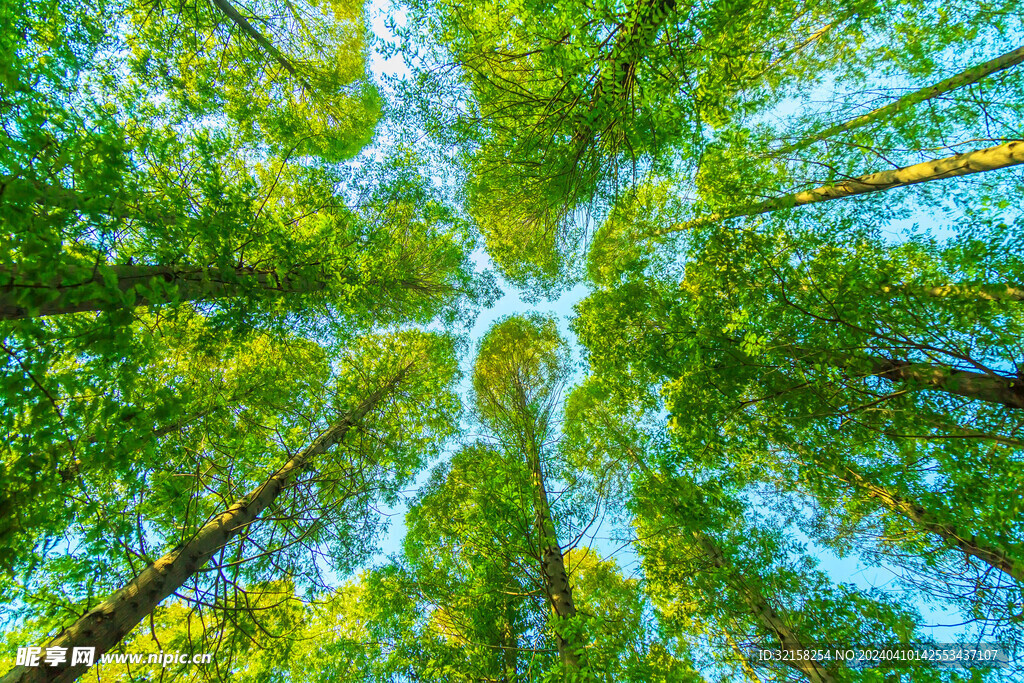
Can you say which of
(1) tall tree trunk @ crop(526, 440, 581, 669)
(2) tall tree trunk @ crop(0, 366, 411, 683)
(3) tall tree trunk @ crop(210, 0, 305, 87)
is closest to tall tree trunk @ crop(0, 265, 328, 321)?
(2) tall tree trunk @ crop(0, 366, 411, 683)

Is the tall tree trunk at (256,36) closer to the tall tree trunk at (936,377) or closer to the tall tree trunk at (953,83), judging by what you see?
the tall tree trunk at (953,83)

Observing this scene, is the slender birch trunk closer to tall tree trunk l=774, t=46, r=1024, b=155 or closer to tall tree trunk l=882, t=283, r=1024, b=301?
tall tree trunk l=882, t=283, r=1024, b=301

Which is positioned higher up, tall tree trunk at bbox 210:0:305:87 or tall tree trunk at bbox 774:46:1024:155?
tall tree trunk at bbox 210:0:305:87

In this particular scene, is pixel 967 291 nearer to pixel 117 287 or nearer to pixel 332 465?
pixel 117 287

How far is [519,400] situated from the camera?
308 inches

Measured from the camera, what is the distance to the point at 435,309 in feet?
29.4

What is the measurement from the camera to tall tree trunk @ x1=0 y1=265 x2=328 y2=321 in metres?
1.43

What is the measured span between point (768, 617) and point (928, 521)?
2.61m

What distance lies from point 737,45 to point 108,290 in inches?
259

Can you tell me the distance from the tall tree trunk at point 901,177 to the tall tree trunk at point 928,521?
3.77m

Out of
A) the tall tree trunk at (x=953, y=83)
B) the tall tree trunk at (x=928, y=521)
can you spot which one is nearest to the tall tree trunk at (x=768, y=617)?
the tall tree trunk at (x=928, y=521)

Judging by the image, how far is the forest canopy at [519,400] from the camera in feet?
9.87

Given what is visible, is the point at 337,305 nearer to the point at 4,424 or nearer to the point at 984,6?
the point at 4,424

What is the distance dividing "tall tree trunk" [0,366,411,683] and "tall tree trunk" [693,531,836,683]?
275 inches
